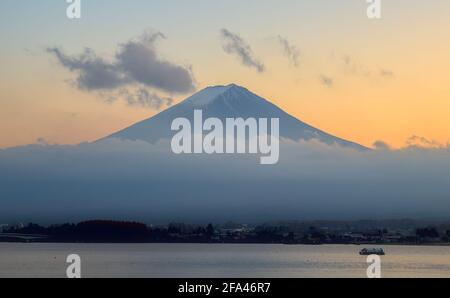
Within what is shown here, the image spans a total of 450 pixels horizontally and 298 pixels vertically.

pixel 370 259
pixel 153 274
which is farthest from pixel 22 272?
pixel 370 259
